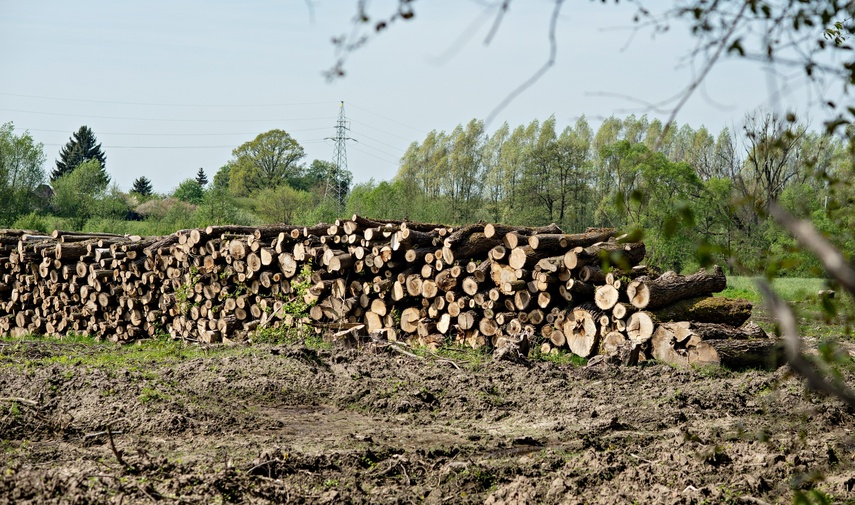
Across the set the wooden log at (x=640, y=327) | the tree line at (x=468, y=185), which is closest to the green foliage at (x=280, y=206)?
the tree line at (x=468, y=185)

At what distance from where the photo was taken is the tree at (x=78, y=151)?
71.6 meters

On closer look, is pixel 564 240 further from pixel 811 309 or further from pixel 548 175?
pixel 548 175

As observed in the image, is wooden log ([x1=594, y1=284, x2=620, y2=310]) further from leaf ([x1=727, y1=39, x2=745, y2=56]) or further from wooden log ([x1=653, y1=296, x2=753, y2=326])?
leaf ([x1=727, y1=39, x2=745, y2=56])

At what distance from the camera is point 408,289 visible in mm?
9328

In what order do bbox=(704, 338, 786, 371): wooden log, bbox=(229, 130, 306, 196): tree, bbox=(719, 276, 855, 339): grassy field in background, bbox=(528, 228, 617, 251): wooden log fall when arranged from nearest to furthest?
1. bbox=(719, 276, 855, 339): grassy field in background
2. bbox=(704, 338, 786, 371): wooden log
3. bbox=(528, 228, 617, 251): wooden log
4. bbox=(229, 130, 306, 196): tree

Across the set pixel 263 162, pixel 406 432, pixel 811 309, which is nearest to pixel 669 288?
pixel 406 432

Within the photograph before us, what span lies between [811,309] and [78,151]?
259ft

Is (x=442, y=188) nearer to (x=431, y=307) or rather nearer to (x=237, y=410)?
(x=431, y=307)

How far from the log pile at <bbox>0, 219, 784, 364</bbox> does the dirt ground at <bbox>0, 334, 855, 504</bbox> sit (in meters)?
0.67

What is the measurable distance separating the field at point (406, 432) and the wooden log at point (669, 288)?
2.47 feet

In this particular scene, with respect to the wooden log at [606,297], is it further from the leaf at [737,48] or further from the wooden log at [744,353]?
the leaf at [737,48]

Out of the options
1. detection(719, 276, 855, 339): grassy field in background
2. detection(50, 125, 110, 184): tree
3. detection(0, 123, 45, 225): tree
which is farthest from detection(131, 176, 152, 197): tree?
detection(719, 276, 855, 339): grassy field in background

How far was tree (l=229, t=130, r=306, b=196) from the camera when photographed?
188ft

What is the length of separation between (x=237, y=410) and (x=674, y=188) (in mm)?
27827
